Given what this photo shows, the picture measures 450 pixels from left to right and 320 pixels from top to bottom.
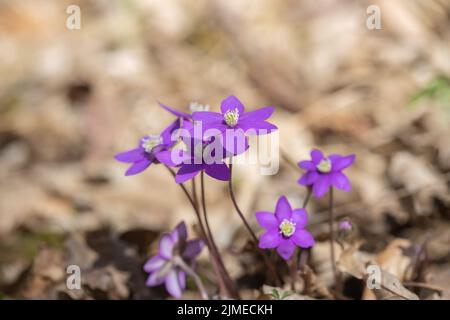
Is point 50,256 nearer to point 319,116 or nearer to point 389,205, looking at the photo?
point 389,205

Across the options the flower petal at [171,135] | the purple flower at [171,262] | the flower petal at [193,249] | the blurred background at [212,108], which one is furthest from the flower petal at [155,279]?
the flower petal at [171,135]

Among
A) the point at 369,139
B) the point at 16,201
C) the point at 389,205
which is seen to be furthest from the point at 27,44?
the point at 389,205

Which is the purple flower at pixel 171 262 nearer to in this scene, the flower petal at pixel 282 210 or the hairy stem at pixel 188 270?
the hairy stem at pixel 188 270

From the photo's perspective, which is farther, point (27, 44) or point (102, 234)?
point (27, 44)

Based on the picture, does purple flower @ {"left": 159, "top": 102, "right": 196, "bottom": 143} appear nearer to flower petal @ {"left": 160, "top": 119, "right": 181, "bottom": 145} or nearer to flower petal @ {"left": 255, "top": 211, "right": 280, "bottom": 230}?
flower petal @ {"left": 160, "top": 119, "right": 181, "bottom": 145}
